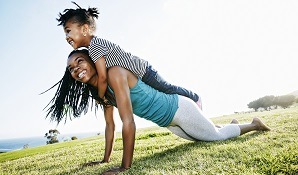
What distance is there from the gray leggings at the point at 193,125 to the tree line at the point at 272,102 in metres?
85.4

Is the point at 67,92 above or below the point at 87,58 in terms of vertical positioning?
below

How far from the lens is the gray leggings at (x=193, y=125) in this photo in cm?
502

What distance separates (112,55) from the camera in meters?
4.23

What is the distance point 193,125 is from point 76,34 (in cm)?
275

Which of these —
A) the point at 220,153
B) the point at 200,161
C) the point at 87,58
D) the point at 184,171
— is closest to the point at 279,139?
the point at 220,153

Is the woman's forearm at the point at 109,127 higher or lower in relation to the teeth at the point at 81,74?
lower

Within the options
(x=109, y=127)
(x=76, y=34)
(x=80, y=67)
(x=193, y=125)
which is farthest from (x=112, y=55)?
(x=193, y=125)

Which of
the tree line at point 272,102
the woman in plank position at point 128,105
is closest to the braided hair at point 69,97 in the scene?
the woman in plank position at point 128,105

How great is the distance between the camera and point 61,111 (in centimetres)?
532

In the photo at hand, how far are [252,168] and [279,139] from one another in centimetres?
201

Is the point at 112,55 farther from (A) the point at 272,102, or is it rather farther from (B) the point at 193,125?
(A) the point at 272,102

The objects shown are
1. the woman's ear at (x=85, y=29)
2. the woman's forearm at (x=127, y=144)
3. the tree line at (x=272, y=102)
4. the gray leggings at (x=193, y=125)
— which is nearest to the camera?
the woman's forearm at (x=127, y=144)

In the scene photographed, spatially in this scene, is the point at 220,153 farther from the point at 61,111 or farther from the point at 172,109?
the point at 61,111

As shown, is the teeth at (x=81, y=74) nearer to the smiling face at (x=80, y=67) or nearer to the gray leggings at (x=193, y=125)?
the smiling face at (x=80, y=67)
